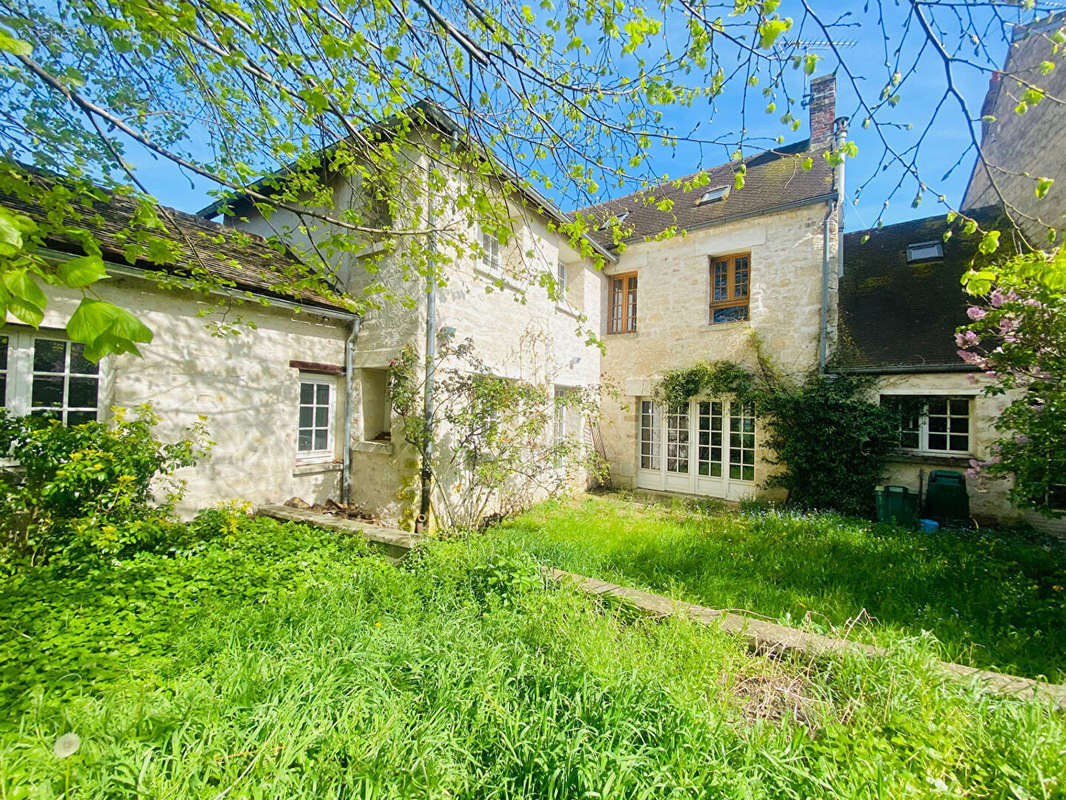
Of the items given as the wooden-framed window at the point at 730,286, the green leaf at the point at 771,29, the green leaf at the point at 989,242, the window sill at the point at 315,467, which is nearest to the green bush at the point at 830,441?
the wooden-framed window at the point at 730,286

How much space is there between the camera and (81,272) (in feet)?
4.23

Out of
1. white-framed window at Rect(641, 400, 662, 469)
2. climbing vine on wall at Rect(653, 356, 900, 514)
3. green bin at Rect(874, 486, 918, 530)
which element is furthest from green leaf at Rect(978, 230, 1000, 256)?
white-framed window at Rect(641, 400, 662, 469)

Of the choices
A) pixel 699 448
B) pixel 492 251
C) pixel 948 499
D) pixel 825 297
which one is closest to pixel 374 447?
pixel 492 251

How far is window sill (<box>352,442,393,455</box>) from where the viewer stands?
6.93 meters

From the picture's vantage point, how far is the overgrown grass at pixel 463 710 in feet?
5.93

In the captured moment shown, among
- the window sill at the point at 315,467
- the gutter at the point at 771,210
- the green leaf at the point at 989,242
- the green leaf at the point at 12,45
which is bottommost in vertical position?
the window sill at the point at 315,467

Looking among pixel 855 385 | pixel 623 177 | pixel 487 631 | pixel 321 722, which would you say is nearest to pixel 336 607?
pixel 487 631

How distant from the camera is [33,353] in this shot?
4730 mm

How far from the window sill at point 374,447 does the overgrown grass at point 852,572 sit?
7.62 feet

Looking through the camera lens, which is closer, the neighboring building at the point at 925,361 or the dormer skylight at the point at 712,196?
the neighboring building at the point at 925,361

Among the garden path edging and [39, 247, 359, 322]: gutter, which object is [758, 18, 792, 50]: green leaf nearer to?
the garden path edging

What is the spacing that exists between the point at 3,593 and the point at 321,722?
3.49 m

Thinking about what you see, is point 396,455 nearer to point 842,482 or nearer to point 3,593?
point 3,593

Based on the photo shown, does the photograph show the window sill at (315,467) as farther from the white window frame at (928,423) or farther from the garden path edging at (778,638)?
the white window frame at (928,423)
